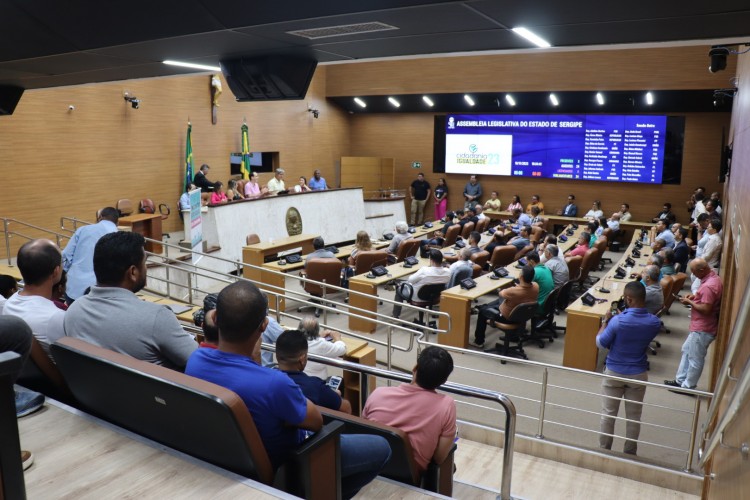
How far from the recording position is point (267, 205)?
14484mm

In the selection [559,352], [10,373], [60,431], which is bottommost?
[559,352]

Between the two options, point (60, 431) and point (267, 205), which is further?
point (267, 205)

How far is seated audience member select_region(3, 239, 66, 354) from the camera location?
10.5 ft

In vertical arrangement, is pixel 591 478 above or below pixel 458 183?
below

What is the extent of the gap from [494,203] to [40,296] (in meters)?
17.9

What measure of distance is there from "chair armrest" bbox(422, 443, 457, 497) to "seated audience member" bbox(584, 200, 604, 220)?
1605 centimetres

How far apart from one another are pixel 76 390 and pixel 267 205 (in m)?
11.7

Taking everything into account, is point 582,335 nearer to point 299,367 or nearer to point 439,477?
point 439,477

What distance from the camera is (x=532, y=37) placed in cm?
367

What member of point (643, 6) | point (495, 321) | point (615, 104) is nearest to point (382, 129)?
point (615, 104)

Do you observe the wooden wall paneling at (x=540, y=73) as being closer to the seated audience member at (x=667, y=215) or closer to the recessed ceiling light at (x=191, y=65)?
the seated audience member at (x=667, y=215)

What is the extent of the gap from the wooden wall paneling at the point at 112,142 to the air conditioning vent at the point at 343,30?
688 cm

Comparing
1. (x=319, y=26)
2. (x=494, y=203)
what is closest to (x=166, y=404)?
(x=319, y=26)

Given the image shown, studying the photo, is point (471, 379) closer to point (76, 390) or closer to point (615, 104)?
point (76, 390)
